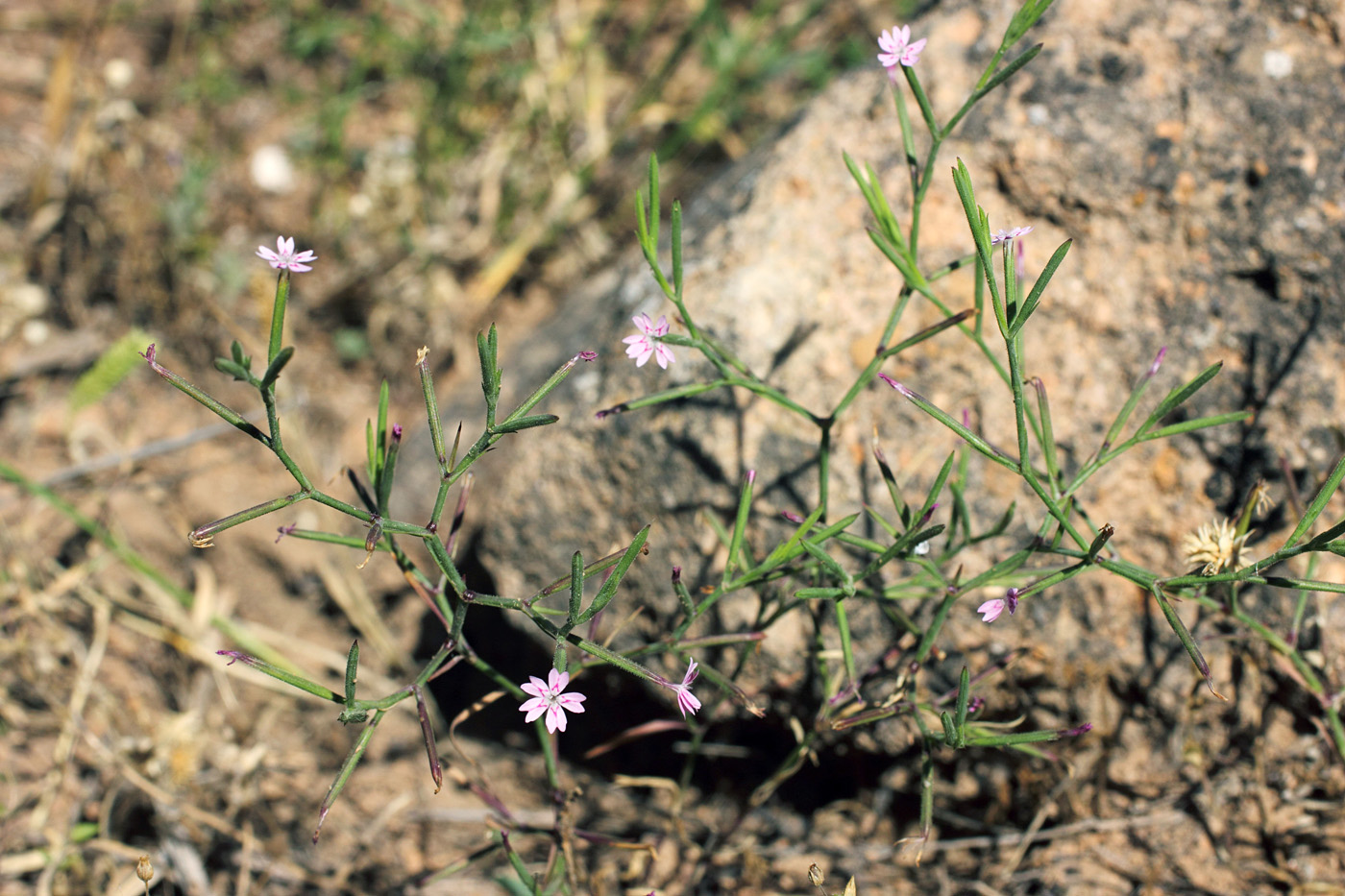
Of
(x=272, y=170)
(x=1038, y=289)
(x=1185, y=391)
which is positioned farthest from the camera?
(x=272, y=170)

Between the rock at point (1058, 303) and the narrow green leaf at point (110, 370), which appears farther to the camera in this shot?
the narrow green leaf at point (110, 370)

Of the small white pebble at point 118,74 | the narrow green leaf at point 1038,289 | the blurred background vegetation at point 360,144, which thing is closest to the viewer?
the narrow green leaf at point 1038,289

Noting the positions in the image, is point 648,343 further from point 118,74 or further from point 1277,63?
point 118,74

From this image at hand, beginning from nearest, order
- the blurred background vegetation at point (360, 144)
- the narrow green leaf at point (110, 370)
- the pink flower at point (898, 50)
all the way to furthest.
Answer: the pink flower at point (898, 50) < the narrow green leaf at point (110, 370) < the blurred background vegetation at point (360, 144)

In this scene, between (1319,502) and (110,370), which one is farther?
(110,370)

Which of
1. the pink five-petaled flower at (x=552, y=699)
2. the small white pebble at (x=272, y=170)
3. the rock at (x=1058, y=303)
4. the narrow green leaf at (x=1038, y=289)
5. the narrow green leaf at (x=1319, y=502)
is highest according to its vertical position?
the small white pebble at (x=272, y=170)

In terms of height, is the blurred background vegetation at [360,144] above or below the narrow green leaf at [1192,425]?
above

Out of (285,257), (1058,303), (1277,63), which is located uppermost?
(1277,63)

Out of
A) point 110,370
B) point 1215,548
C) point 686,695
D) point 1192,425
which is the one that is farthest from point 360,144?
point 1215,548

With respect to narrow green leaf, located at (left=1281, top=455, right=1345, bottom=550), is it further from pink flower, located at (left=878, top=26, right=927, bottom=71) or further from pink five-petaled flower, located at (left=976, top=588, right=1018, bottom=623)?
pink flower, located at (left=878, top=26, right=927, bottom=71)

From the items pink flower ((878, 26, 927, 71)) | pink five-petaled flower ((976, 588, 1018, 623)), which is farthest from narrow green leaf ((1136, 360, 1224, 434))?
pink flower ((878, 26, 927, 71))

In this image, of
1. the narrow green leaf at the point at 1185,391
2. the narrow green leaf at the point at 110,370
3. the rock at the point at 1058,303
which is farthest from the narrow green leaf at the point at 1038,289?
the narrow green leaf at the point at 110,370

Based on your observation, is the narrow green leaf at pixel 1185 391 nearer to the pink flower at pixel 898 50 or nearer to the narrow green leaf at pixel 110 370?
the pink flower at pixel 898 50

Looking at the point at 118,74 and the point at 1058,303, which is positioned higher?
the point at 118,74
